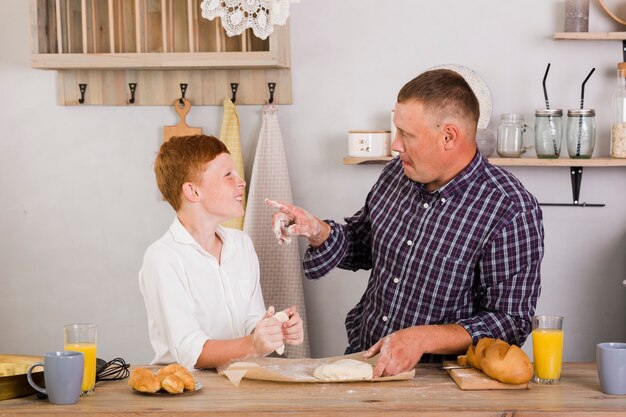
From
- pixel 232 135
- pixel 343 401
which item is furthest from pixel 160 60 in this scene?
pixel 343 401

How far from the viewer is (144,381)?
5.79 feet

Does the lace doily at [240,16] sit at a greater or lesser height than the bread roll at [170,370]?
greater

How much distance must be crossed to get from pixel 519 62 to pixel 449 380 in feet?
5.68

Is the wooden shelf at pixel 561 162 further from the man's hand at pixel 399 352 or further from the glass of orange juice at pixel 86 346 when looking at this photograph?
the glass of orange juice at pixel 86 346

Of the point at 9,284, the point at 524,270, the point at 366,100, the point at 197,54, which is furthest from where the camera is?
the point at 9,284

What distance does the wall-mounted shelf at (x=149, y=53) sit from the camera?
10.4 ft

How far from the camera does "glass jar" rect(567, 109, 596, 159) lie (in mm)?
3088

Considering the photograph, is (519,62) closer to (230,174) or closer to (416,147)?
(416,147)

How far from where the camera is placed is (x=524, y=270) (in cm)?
208

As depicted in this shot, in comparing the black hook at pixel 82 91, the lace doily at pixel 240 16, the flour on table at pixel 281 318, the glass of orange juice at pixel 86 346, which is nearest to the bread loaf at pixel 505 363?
the flour on table at pixel 281 318

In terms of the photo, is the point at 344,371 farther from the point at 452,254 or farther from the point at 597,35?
the point at 597,35

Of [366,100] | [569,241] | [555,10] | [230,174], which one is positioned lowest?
[569,241]

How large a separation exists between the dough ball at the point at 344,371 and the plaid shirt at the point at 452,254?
31 centimetres

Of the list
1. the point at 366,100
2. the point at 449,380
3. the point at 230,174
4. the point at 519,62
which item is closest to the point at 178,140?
the point at 230,174
